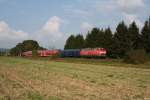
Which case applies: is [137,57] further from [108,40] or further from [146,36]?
[108,40]

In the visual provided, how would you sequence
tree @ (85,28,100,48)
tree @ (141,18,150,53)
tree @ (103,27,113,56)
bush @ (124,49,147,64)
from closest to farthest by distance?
1. bush @ (124,49,147,64)
2. tree @ (141,18,150,53)
3. tree @ (103,27,113,56)
4. tree @ (85,28,100,48)

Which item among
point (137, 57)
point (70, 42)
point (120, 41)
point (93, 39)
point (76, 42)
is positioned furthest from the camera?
point (70, 42)

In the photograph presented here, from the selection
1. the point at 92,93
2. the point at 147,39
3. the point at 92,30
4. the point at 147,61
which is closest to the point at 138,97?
the point at 92,93

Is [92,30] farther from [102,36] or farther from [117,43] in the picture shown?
[117,43]

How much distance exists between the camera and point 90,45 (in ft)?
305

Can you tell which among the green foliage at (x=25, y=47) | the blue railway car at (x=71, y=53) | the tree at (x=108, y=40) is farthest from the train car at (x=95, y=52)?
the green foliage at (x=25, y=47)

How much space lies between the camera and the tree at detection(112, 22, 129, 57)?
7456 cm

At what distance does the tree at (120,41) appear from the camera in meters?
→ 74.6

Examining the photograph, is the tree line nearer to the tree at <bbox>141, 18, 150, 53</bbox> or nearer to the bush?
the tree at <bbox>141, 18, 150, 53</bbox>

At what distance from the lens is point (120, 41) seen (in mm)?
75625

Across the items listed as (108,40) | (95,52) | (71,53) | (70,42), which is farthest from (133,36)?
(70,42)

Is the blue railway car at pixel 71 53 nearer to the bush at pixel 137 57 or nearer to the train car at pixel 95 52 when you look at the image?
the train car at pixel 95 52

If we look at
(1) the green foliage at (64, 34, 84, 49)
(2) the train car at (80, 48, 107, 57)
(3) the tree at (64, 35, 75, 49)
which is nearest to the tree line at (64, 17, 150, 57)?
(2) the train car at (80, 48, 107, 57)

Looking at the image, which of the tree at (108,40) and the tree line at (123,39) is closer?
the tree line at (123,39)
